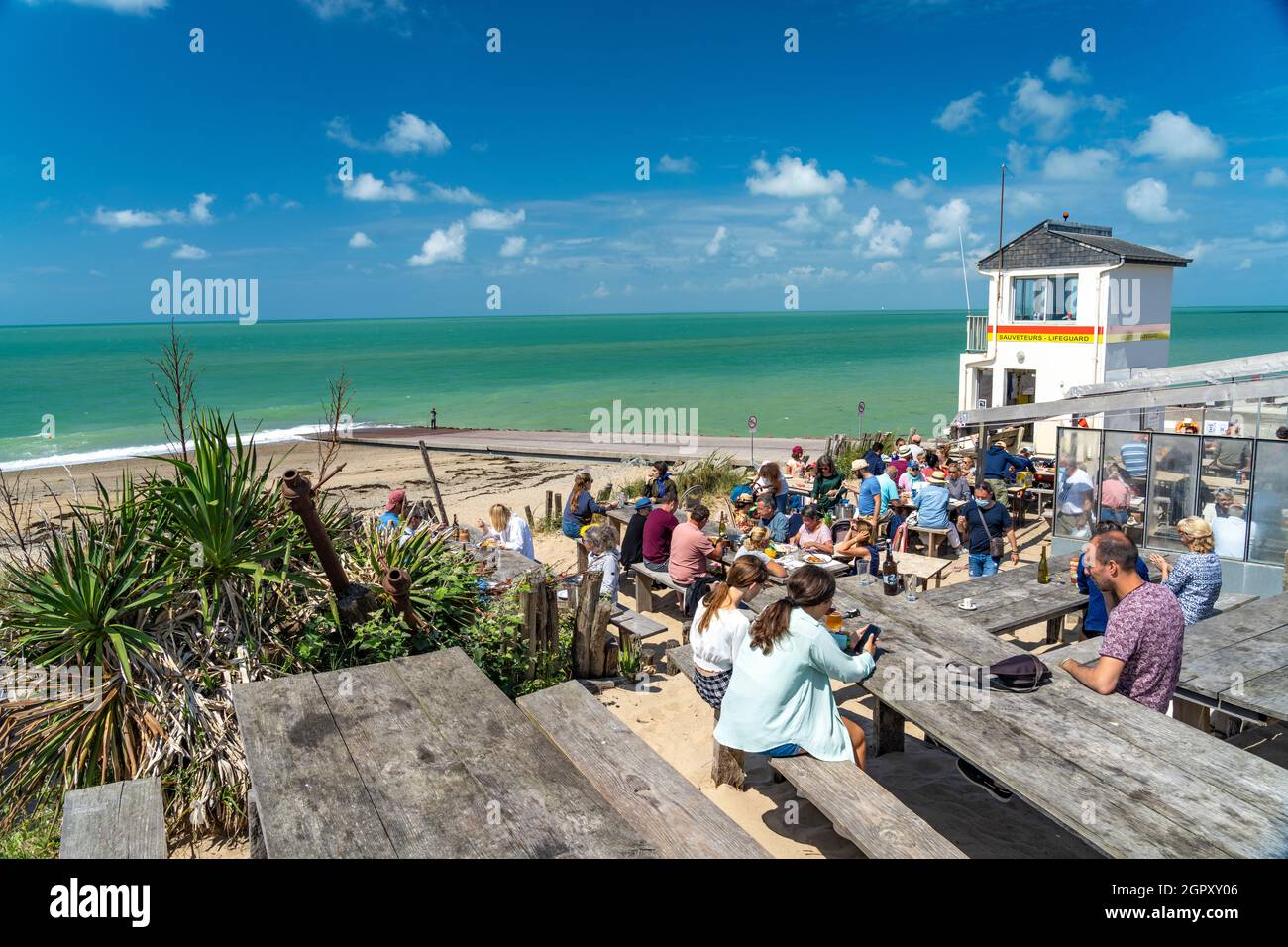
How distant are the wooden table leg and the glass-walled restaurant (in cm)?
495

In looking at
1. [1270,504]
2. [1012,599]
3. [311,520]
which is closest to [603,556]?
[1012,599]

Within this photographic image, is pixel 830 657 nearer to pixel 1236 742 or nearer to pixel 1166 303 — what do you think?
pixel 1236 742

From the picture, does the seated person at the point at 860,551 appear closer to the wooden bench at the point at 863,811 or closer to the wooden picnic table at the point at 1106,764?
the wooden picnic table at the point at 1106,764

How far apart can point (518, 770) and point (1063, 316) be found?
21219 mm

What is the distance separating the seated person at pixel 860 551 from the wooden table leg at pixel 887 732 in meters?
3.73

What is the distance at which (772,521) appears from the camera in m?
10.8

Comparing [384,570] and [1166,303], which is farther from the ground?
[1166,303]

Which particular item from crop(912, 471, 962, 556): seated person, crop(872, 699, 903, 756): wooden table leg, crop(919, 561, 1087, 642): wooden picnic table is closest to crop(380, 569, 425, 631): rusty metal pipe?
crop(872, 699, 903, 756): wooden table leg

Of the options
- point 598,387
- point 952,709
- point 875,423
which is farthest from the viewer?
point 598,387

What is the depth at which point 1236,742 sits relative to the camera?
5504 mm

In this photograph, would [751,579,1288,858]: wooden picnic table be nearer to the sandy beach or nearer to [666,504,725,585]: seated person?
the sandy beach

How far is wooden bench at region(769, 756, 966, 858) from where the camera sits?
11.5 feet
